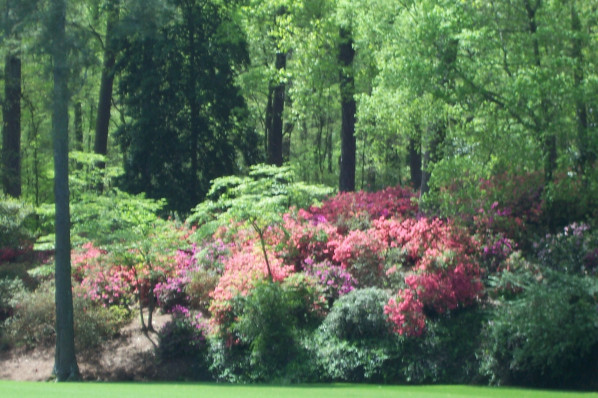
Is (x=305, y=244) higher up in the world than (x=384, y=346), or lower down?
higher up

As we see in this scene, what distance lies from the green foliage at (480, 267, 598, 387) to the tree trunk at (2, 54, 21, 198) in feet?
67.5

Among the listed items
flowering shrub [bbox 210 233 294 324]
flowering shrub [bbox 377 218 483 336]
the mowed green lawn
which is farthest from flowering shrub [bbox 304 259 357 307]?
the mowed green lawn

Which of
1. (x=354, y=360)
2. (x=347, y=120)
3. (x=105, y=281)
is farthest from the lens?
(x=347, y=120)

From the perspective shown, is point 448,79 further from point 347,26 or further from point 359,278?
point 347,26

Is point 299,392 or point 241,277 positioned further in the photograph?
point 241,277

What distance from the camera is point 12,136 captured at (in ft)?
89.2

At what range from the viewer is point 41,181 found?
112 ft

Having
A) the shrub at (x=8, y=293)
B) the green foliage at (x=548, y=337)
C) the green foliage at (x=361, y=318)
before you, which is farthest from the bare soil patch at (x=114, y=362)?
the green foliage at (x=548, y=337)

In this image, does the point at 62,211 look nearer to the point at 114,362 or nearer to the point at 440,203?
the point at 114,362

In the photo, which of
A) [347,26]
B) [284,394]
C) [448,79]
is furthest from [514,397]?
[347,26]

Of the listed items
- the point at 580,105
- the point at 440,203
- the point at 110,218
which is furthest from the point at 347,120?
the point at 580,105

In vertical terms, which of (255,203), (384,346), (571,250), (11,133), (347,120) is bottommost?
(384,346)

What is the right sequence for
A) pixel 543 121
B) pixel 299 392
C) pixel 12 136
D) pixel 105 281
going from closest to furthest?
pixel 299 392, pixel 543 121, pixel 105 281, pixel 12 136

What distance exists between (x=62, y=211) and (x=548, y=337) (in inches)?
407
